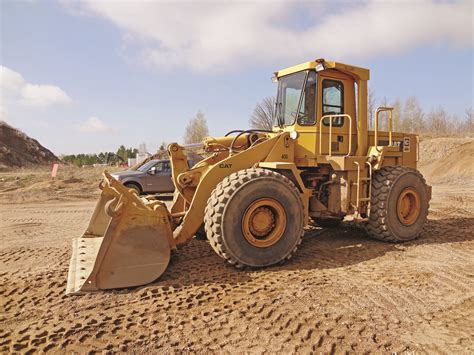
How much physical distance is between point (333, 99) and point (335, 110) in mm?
188

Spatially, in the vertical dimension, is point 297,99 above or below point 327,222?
above

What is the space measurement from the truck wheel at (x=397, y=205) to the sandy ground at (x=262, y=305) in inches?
15.1

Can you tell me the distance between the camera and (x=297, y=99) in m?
6.34

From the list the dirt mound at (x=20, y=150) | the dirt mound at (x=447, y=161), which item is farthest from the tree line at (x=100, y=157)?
the dirt mound at (x=447, y=161)

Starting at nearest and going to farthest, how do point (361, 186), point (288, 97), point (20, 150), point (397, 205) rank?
point (361, 186), point (397, 205), point (288, 97), point (20, 150)

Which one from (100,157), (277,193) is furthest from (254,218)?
(100,157)

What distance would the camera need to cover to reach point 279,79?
685 cm

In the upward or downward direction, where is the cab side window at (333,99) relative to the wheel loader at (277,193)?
upward

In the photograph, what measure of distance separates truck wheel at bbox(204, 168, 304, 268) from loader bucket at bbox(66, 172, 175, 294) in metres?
0.63

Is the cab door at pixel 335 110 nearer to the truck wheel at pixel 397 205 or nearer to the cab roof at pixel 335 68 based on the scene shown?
the cab roof at pixel 335 68

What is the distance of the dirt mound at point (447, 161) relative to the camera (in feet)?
69.6

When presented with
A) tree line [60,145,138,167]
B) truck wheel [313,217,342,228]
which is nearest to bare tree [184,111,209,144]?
tree line [60,145,138,167]

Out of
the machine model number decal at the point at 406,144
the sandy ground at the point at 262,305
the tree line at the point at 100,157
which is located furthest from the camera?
the tree line at the point at 100,157

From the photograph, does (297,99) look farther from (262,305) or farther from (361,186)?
(262,305)
